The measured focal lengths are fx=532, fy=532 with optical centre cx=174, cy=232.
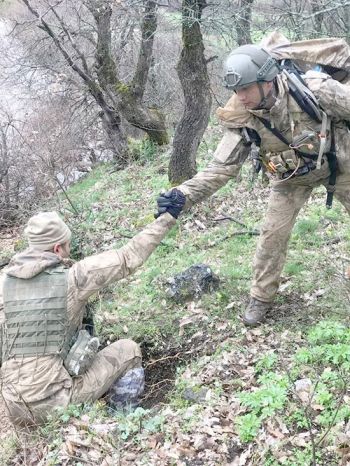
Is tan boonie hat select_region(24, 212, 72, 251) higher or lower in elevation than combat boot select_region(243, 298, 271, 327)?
higher

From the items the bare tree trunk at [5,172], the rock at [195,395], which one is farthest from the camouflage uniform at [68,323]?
the bare tree trunk at [5,172]

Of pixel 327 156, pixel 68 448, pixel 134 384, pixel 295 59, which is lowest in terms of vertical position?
pixel 134 384

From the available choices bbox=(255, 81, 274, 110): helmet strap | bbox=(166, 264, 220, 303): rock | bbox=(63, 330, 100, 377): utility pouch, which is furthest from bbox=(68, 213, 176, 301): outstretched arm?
bbox=(166, 264, 220, 303): rock

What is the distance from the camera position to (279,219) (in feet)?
16.0

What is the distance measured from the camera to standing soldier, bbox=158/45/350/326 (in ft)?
13.2

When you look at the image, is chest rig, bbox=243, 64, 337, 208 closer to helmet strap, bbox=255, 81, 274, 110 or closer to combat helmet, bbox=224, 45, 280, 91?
helmet strap, bbox=255, 81, 274, 110

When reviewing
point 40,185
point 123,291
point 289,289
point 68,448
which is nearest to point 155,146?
point 40,185

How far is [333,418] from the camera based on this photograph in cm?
335

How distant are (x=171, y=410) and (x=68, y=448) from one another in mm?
914

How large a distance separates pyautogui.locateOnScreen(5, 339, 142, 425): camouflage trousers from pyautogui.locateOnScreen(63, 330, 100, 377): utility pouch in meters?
0.10

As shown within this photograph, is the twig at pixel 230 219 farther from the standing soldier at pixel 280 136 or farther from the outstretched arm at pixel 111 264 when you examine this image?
the outstretched arm at pixel 111 264

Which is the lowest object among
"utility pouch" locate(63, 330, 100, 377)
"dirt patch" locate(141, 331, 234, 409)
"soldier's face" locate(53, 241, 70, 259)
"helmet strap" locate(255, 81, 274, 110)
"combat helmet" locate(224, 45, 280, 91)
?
"dirt patch" locate(141, 331, 234, 409)

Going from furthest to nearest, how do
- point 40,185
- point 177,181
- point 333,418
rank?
point 40,185 < point 177,181 < point 333,418

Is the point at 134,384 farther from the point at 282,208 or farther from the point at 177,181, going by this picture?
the point at 177,181
